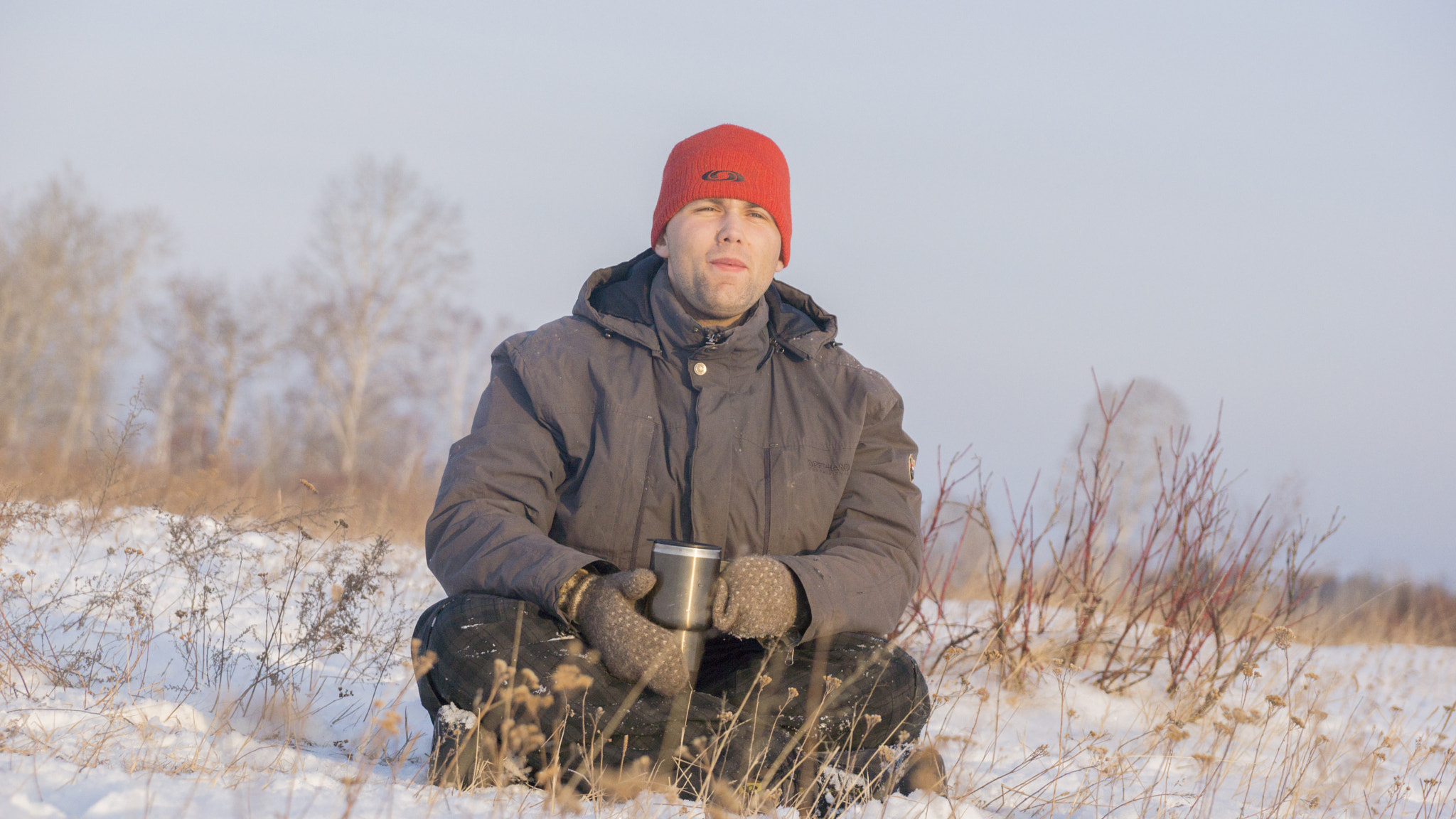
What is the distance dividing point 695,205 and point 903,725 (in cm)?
163

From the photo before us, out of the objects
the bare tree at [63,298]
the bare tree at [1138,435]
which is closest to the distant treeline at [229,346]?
the bare tree at [63,298]

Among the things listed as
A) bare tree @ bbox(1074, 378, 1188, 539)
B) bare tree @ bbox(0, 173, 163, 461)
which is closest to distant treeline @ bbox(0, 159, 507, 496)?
bare tree @ bbox(0, 173, 163, 461)

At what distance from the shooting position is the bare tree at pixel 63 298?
79.6 feet

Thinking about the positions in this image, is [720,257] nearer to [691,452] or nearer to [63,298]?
[691,452]

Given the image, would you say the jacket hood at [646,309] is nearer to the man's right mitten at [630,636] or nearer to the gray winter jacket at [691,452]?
the gray winter jacket at [691,452]

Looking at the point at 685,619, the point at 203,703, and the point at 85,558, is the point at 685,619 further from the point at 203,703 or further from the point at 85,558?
the point at 85,558

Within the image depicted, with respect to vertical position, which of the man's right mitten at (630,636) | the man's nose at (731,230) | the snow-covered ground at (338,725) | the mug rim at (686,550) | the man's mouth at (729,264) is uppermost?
the man's nose at (731,230)

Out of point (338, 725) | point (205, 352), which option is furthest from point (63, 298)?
point (338, 725)

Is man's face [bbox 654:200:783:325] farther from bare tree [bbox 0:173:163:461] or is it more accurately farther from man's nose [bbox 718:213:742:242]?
bare tree [bbox 0:173:163:461]

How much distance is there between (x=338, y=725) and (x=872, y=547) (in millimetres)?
1732

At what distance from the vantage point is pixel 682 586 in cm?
227

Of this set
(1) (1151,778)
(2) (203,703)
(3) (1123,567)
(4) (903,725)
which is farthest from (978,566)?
(2) (203,703)

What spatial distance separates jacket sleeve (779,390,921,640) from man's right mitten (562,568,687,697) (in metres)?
0.38

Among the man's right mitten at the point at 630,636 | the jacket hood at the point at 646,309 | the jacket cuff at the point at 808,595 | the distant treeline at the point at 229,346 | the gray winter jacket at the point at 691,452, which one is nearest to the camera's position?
the man's right mitten at the point at 630,636
